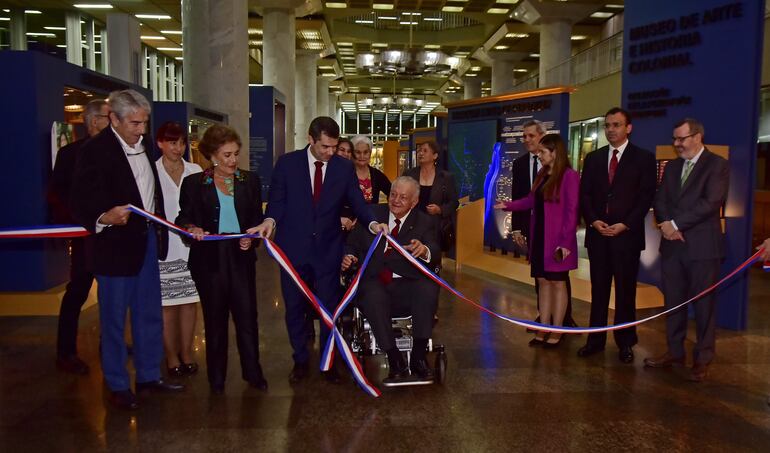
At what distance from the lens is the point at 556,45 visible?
72.4ft

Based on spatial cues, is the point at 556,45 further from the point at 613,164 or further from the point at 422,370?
the point at 422,370

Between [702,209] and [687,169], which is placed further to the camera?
[687,169]

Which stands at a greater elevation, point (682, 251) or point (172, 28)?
point (172, 28)

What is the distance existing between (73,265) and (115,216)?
1.19m

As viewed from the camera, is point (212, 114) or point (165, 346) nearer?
point (165, 346)

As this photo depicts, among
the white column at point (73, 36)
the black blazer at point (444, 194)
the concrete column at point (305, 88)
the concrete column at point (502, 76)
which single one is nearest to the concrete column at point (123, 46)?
the black blazer at point (444, 194)

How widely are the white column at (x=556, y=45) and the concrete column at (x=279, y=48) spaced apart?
8.32m

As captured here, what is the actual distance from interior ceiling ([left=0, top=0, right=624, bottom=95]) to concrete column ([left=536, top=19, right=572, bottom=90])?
1.19m

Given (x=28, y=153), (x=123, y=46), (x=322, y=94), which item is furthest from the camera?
(x=322, y=94)

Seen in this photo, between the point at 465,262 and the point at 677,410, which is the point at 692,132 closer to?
the point at 677,410

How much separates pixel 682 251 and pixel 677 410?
1150 millimetres

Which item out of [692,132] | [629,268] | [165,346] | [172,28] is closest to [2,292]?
[165,346]

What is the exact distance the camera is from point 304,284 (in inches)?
160

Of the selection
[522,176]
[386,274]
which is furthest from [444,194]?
[386,274]
